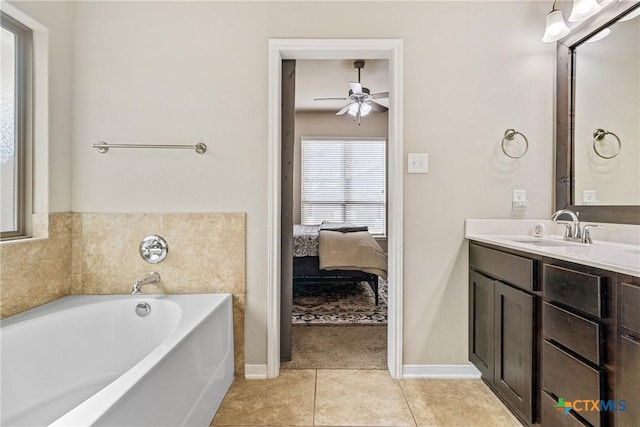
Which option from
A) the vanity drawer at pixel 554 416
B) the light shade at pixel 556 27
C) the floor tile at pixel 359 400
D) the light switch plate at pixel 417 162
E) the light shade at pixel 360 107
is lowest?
the floor tile at pixel 359 400

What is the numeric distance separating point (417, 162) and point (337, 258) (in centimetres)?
157

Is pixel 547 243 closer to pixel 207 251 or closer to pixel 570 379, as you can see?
pixel 570 379

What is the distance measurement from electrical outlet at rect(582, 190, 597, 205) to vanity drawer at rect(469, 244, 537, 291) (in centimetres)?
65

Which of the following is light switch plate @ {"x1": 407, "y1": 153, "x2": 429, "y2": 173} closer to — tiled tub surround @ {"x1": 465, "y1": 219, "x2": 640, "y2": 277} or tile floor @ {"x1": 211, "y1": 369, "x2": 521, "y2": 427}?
tiled tub surround @ {"x1": 465, "y1": 219, "x2": 640, "y2": 277}

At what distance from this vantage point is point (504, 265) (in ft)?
5.48

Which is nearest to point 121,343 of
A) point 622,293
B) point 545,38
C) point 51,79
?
point 51,79

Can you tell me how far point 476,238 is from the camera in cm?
197

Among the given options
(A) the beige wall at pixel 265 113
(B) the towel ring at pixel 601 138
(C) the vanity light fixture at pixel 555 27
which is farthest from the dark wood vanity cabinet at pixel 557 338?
(C) the vanity light fixture at pixel 555 27

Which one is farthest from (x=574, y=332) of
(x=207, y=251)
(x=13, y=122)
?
(x=13, y=122)

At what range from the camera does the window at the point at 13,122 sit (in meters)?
1.80

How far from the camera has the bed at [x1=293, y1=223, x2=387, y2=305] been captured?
133 inches

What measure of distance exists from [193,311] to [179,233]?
57cm

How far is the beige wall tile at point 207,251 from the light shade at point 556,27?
2.07 metres

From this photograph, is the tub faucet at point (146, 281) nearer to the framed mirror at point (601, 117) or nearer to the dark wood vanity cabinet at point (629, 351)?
the dark wood vanity cabinet at point (629, 351)
